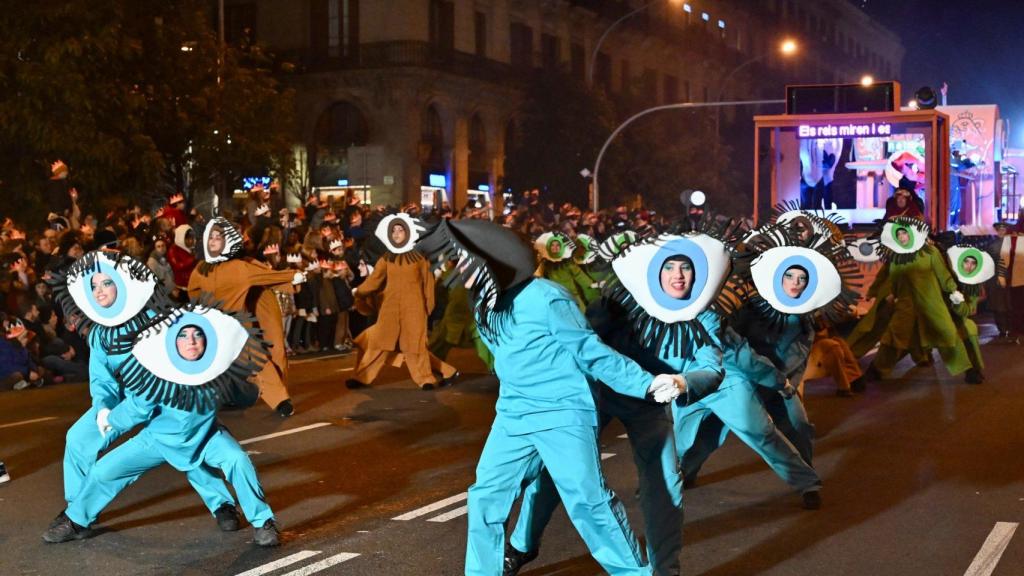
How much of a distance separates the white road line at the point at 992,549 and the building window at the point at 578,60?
41302mm

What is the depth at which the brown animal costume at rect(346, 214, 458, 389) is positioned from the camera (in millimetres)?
13961

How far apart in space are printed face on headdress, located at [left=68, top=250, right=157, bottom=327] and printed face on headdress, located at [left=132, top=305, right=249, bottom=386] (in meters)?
0.30

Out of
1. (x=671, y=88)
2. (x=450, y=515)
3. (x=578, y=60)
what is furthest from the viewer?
(x=671, y=88)

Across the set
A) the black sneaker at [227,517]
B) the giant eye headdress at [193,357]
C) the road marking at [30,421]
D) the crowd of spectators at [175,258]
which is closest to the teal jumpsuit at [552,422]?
the giant eye headdress at [193,357]

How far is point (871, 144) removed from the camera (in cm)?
1986

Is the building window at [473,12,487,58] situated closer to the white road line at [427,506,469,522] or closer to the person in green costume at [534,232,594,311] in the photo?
the person in green costume at [534,232,594,311]

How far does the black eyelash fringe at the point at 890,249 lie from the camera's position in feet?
44.0

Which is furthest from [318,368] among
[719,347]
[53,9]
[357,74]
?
[357,74]

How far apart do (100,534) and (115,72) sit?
48.5ft

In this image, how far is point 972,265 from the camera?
15031mm

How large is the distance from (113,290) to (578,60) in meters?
43.0

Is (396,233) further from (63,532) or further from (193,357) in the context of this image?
(193,357)

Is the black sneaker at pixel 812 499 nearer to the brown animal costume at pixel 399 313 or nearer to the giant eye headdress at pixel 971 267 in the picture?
the brown animal costume at pixel 399 313

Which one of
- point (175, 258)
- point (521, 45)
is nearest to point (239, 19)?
point (521, 45)
